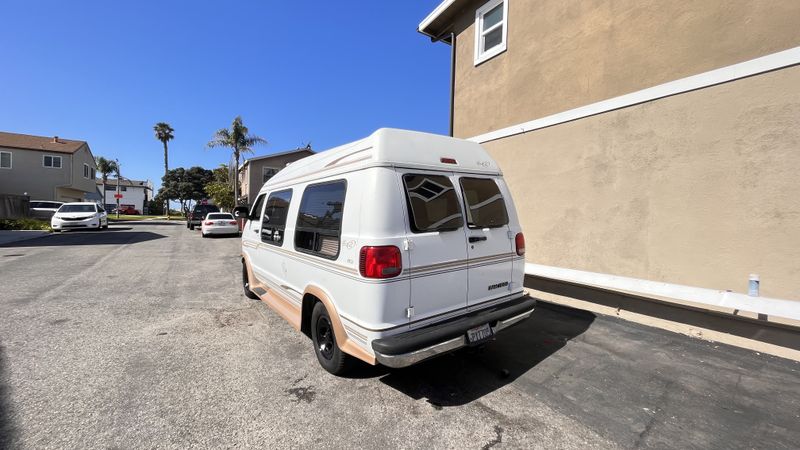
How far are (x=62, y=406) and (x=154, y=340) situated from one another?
1.49 metres

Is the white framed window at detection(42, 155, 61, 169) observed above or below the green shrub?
above

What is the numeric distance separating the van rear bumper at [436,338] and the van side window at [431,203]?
0.87 meters

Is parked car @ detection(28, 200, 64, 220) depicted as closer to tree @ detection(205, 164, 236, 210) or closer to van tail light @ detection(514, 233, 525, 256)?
tree @ detection(205, 164, 236, 210)

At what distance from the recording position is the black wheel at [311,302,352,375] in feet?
10.9

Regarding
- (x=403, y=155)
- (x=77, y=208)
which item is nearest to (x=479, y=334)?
(x=403, y=155)

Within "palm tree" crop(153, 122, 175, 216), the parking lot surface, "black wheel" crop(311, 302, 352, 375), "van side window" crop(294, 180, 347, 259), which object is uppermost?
→ "palm tree" crop(153, 122, 175, 216)

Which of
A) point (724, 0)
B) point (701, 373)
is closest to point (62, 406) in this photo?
point (701, 373)

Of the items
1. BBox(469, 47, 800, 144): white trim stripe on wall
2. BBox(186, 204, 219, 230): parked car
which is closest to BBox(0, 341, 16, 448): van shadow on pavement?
BBox(469, 47, 800, 144): white trim stripe on wall

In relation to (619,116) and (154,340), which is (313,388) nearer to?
(154,340)

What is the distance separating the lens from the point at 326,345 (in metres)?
3.57

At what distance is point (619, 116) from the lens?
5297mm

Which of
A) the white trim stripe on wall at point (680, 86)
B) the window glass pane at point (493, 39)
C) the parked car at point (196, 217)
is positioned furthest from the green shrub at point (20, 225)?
the white trim stripe on wall at point (680, 86)

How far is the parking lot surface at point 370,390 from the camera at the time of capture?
2.56 meters

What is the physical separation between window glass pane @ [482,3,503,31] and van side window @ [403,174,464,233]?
6369 mm
